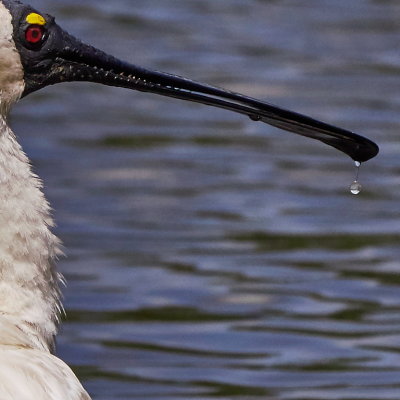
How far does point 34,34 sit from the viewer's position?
636cm

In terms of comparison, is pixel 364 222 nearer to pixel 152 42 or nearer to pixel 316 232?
pixel 316 232

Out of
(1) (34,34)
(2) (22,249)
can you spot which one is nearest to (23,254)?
(2) (22,249)

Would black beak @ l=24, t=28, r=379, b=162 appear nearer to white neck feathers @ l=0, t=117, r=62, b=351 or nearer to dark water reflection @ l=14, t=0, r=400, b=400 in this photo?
white neck feathers @ l=0, t=117, r=62, b=351

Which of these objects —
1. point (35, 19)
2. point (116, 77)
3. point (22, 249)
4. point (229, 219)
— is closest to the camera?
point (22, 249)

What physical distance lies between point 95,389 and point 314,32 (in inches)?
308

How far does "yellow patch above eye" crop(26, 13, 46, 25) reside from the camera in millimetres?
6293

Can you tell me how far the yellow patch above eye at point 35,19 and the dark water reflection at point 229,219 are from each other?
2.72m

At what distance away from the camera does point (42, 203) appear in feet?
20.0

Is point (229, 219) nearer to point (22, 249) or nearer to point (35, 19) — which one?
point (35, 19)

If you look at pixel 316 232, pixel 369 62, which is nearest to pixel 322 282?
pixel 316 232

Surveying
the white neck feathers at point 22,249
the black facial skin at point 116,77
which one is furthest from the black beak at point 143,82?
the white neck feathers at point 22,249

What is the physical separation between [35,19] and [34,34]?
0.18 feet

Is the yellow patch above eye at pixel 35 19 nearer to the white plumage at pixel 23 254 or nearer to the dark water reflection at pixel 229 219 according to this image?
the white plumage at pixel 23 254

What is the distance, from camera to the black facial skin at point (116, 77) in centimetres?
638
